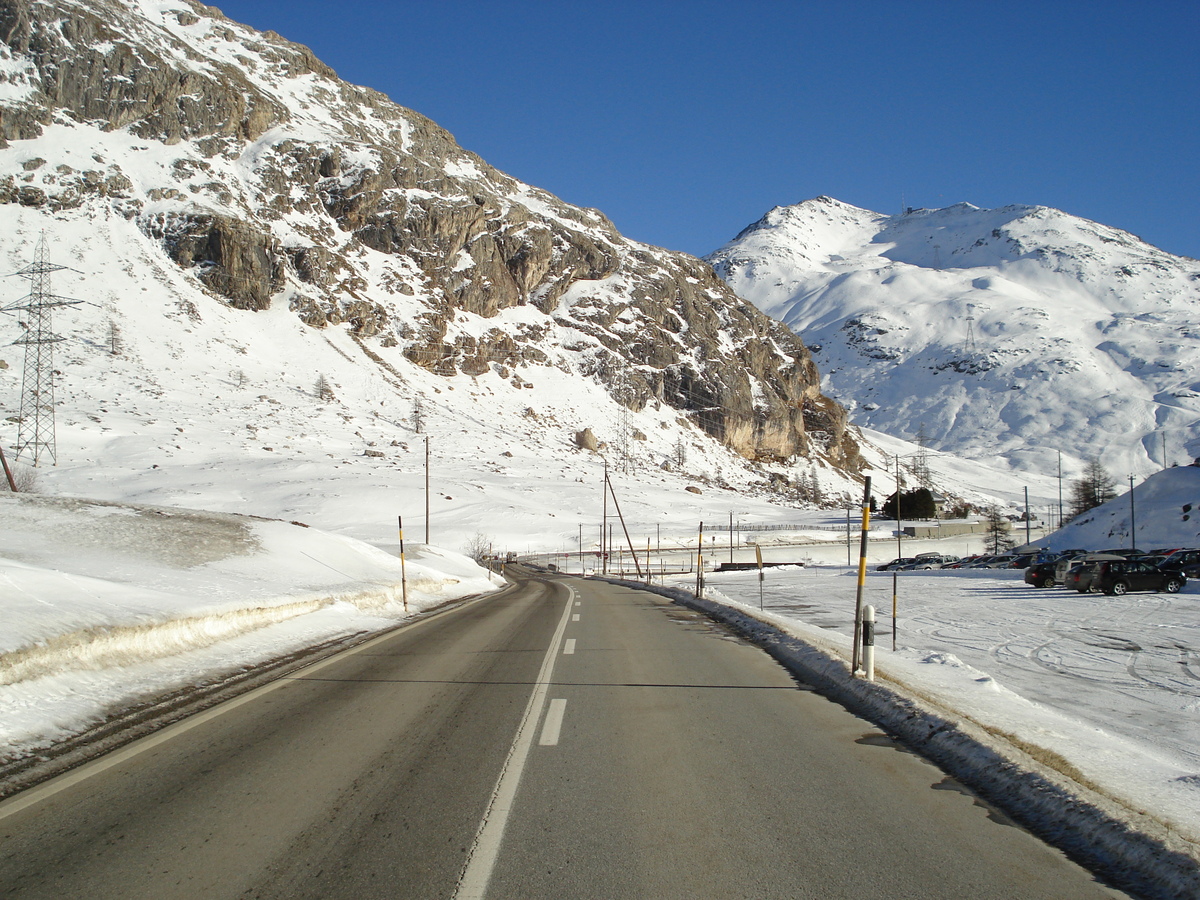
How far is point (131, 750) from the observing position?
6742 mm

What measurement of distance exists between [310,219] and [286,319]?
1490 inches

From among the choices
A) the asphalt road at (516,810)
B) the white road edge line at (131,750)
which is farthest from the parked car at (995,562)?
the white road edge line at (131,750)

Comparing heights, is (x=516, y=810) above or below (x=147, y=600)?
below

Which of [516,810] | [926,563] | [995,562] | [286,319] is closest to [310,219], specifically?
[286,319]

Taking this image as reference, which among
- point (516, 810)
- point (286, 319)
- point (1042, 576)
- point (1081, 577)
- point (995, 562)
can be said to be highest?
point (286, 319)

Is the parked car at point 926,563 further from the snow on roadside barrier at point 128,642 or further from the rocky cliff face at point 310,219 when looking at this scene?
the rocky cliff face at point 310,219

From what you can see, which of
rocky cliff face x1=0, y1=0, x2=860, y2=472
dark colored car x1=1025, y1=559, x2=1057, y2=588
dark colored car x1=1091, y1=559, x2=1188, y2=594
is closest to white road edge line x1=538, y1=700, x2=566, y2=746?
dark colored car x1=1091, y1=559, x2=1188, y2=594

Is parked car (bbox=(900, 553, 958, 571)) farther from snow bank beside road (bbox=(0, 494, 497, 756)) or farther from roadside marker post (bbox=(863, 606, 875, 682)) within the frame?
roadside marker post (bbox=(863, 606, 875, 682))

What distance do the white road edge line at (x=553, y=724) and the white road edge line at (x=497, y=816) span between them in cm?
11

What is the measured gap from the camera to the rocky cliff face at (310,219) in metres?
142

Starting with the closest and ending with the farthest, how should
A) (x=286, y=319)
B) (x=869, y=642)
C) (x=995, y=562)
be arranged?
(x=869, y=642) → (x=995, y=562) → (x=286, y=319)

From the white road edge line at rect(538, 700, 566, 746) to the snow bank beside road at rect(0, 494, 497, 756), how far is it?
451 centimetres

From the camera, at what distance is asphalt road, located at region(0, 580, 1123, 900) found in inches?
170

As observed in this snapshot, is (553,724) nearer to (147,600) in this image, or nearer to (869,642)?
(869,642)
